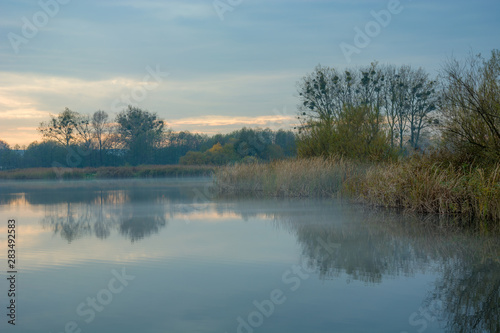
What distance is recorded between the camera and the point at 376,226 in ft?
33.4

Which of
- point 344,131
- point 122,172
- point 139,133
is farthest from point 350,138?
point 139,133

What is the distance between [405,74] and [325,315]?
117ft

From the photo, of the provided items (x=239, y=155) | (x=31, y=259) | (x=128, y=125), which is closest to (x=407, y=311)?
(x=31, y=259)

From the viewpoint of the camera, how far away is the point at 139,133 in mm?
58688

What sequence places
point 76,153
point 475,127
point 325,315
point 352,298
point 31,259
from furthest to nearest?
point 76,153
point 475,127
point 31,259
point 352,298
point 325,315

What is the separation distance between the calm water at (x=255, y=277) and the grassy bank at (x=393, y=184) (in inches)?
44.0

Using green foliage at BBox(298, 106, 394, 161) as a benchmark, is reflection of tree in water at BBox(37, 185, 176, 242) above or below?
below

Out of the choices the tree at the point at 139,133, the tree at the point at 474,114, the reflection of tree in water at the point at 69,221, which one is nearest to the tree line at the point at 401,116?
the tree at the point at 474,114

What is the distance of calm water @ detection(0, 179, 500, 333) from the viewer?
14.5 ft

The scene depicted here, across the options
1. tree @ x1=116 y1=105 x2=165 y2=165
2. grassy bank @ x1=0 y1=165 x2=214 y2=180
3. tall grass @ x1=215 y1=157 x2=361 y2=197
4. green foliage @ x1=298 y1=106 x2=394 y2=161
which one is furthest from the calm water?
tree @ x1=116 y1=105 x2=165 y2=165

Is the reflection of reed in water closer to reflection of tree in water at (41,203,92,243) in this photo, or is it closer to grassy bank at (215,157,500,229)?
grassy bank at (215,157,500,229)

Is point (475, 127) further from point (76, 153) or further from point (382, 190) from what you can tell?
point (76, 153)

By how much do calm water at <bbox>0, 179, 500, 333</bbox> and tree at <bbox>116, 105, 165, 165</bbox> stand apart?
4401 centimetres

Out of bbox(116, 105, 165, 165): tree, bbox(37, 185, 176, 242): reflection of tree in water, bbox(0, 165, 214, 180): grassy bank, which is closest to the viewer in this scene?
bbox(37, 185, 176, 242): reflection of tree in water
